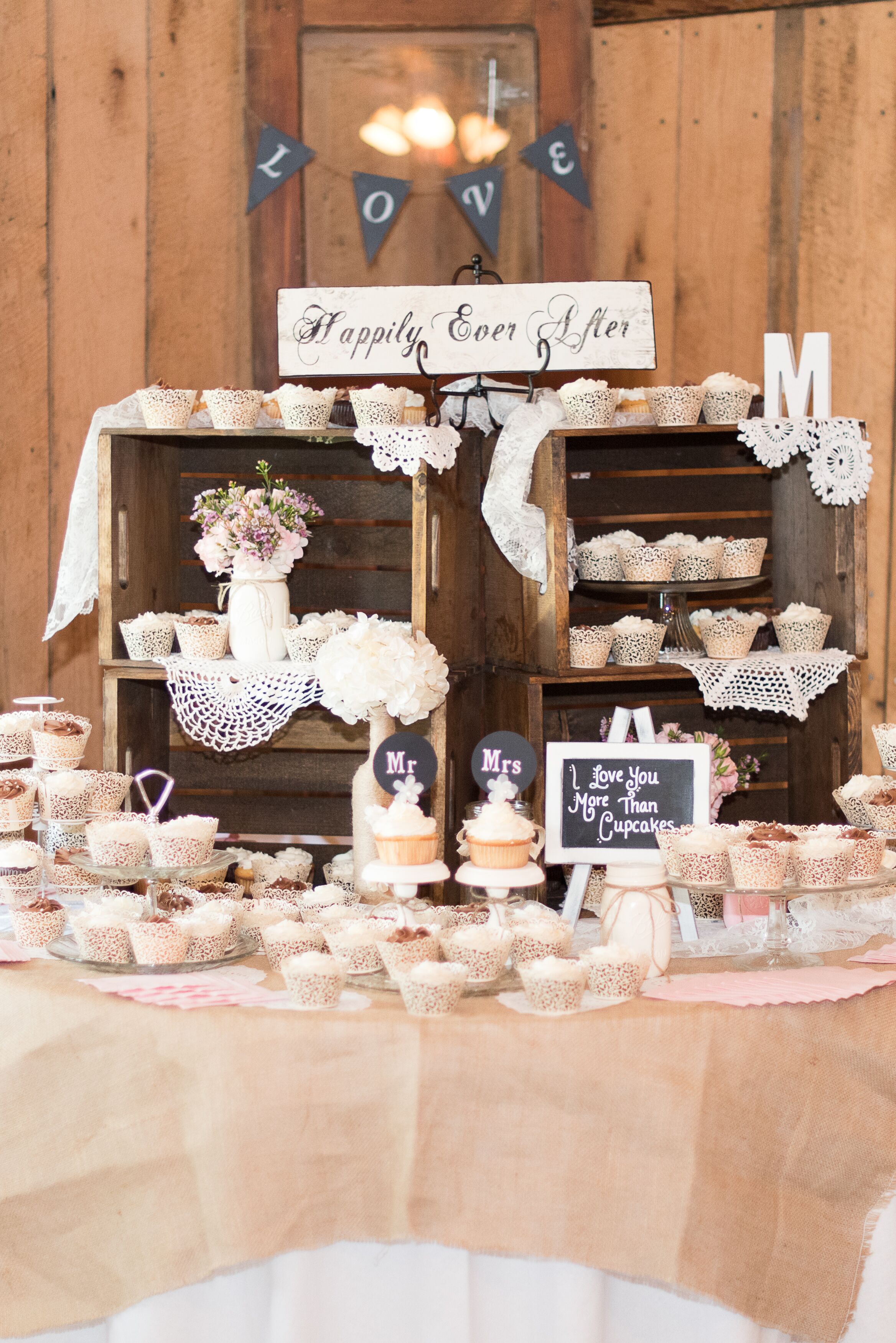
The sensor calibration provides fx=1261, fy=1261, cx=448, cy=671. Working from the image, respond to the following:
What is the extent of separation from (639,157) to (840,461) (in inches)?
56.4

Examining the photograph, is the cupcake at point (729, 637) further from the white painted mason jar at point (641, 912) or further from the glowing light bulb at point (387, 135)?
the glowing light bulb at point (387, 135)

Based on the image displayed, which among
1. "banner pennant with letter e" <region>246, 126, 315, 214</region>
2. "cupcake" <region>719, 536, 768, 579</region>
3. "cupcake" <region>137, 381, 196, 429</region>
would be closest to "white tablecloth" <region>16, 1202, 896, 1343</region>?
"cupcake" <region>719, 536, 768, 579</region>

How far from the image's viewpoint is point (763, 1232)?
164 centimetres

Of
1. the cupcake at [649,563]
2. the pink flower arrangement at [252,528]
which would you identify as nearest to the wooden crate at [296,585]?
the pink flower arrangement at [252,528]

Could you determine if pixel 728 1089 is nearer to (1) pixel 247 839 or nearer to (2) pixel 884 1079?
(2) pixel 884 1079

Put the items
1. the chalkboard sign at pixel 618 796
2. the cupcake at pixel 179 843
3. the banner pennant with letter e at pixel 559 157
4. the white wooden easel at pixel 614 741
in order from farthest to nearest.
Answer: the banner pennant with letter e at pixel 559 157
the white wooden easel at pixel 614 741
the chalkboard sign at pixel 618 796
the cupcake at pixel 179 843

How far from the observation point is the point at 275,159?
3398 millimetres

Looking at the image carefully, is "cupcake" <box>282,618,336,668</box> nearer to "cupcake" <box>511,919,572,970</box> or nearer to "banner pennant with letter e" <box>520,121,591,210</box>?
"cupcake" <box>511,919,572,970</box>

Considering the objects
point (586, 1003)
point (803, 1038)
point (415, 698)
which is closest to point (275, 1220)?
point (586, 1003)

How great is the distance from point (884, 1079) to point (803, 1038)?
130 mm

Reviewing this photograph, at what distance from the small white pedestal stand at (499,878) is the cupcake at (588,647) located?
0.64 meters

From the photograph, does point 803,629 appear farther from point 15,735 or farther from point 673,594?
point 15,735

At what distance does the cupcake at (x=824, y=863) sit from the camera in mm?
1887

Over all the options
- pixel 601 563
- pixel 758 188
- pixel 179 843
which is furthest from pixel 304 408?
pixel 758 188
